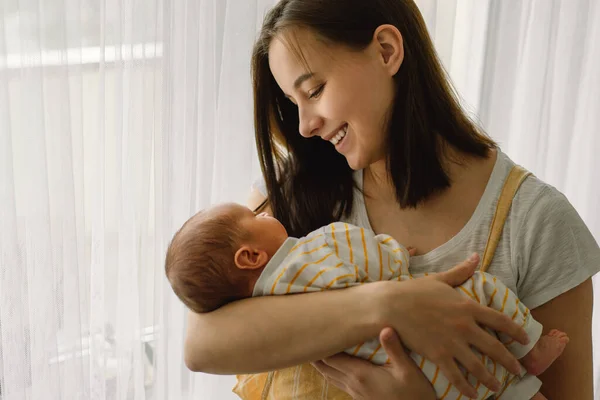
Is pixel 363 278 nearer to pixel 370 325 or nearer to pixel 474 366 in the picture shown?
pixel 370 325

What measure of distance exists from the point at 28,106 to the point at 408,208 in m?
0.92

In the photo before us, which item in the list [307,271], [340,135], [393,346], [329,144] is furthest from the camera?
[329,144]

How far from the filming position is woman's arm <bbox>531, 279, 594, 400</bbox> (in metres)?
1.29

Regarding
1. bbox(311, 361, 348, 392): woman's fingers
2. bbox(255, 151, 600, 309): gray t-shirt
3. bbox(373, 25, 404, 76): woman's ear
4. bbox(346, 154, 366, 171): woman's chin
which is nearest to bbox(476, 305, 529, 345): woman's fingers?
bbox(255, 151, 600, 309): gray t-shirt

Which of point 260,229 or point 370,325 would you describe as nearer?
point 370,325

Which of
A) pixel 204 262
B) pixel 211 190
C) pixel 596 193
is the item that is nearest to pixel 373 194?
pixel 204 262

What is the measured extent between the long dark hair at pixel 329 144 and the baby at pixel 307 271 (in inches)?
7.3

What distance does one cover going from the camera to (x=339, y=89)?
1289 millimetres

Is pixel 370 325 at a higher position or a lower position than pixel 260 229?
lower

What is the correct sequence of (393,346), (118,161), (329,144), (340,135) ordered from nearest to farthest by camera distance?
(393,346) < (340,135) < (329,144) < (118,161)

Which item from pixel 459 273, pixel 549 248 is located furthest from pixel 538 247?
pixel 459 273

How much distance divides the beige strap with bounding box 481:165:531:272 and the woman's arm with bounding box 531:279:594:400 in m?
0.14

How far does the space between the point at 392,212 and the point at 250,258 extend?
356mm

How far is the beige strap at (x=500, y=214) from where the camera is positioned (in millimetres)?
1299
